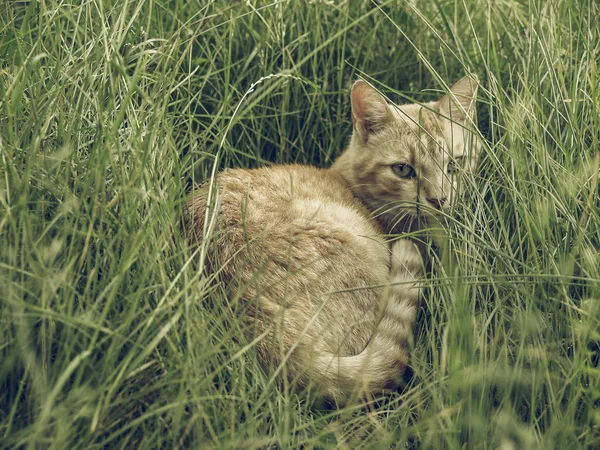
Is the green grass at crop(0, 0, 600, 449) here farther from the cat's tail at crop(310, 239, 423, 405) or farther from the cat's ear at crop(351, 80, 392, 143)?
the cat's ear at crop(351, 80, 392, 143)

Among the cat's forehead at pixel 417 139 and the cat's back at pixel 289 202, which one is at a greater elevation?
the cat's forehead at pixel 417 139

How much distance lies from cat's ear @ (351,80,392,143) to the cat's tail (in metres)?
0.78

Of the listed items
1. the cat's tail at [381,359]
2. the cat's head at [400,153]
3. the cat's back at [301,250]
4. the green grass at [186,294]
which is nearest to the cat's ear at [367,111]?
the cat's head at [400,153]

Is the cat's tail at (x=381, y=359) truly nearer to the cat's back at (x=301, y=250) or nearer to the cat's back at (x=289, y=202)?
the cat's back at (x=301, y=250)

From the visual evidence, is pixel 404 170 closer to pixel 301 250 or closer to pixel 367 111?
pixel 367 111

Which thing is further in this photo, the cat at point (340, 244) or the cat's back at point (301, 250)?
the cat's back at point (301, 250)

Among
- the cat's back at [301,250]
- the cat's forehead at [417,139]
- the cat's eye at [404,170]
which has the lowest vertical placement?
the cat's back at [301,250]

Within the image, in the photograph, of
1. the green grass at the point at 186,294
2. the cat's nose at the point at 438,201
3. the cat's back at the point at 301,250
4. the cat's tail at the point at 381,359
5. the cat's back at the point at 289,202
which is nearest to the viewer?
the green grass at the point at 186,294

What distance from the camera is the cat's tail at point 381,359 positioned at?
6.35 ft

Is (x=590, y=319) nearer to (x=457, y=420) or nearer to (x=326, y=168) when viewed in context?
(x=457, y=420)

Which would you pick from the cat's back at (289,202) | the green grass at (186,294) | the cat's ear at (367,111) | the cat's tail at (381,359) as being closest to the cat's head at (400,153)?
the cat's ear at (367,111)

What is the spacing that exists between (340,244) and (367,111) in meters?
0.68

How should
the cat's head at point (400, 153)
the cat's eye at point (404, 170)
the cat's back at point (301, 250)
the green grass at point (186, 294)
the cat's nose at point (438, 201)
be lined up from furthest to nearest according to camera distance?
the cat's eye at point (404, 170) < the cat's head at point (400, 153) < the cat's nose at point (438, 201) < the cat's back at point (301, 250) < the green grass at point (186, 294)

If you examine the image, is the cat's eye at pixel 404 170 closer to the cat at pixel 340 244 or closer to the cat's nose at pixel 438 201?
the cat at pixel 340 244
